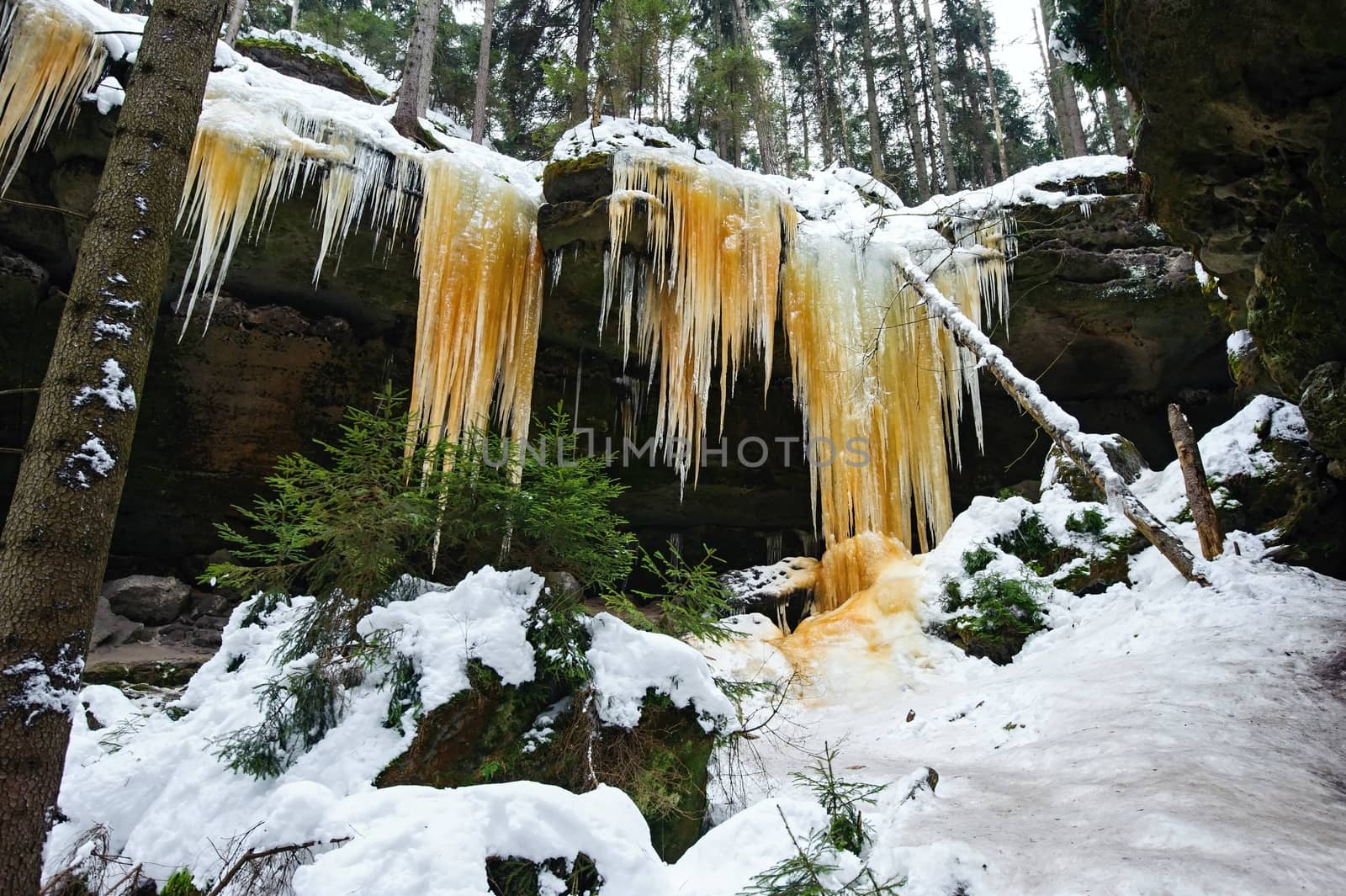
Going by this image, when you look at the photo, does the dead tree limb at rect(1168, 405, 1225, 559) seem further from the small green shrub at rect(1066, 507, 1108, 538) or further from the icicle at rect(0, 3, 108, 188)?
the icicle at rect(0, 3, 108, 188)

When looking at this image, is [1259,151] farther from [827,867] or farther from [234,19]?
[234,19]

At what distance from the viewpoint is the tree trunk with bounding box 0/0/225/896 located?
7.16 feet

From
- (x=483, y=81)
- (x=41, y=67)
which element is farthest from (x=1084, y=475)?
(x=483, y=81)

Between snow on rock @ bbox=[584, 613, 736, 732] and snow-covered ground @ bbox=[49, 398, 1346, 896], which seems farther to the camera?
snow on rock @ bbox=[584, 613, 736, 732]

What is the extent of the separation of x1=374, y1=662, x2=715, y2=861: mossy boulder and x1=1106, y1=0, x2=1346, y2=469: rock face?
11.6 feet

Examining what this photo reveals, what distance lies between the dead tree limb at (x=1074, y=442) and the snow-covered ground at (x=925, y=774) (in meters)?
0.29

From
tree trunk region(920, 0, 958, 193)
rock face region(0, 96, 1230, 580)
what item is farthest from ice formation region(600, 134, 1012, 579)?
tree trunk region(920, 0, 958, 193)

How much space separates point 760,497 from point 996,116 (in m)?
13.3

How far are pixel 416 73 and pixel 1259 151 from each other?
950cm

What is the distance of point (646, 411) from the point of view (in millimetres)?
10273

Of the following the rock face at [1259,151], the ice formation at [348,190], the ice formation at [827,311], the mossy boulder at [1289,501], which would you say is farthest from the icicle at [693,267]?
the rock face at [1259,151]

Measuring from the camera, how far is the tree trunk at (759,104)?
1481cm

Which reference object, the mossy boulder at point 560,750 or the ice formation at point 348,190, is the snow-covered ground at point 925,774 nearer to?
the mossy boulder at point 560,750

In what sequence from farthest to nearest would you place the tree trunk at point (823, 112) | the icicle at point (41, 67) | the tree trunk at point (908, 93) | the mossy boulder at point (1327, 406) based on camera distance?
the tree trunk at point (823, 112) < the tree trunk at point (908, 93) < the icicle at point (41, 67) < the mossy boulder at point (1327, 406)
